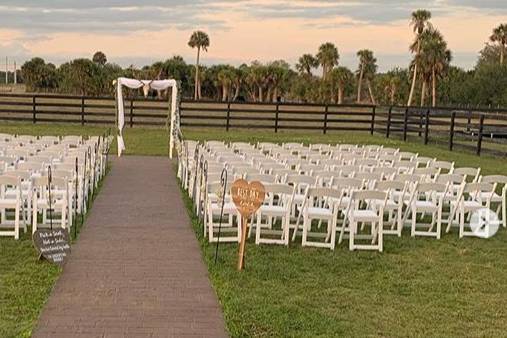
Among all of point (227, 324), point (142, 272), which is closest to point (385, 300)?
point (227, 324)

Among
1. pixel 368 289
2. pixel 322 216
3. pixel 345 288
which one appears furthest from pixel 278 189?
pixel 368 289

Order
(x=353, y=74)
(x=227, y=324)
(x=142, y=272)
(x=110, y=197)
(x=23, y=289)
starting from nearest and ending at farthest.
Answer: (x=227, y=324)
(x=23, y=289)
(x=142, y=272)
(x=110, y=197)
(x=353, y=74)

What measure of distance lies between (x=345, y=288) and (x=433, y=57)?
57.9 meters

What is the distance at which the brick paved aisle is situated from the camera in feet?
21.5

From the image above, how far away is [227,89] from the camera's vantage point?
3378 inches

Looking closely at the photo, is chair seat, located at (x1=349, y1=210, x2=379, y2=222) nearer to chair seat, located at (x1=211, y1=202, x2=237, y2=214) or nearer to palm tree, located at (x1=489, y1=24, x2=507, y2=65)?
chair seat, located at (x1=211, y1=202, x2=237, y2=214)

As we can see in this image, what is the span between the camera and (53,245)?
28.2 ft

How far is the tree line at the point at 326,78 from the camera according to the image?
6669 centimetres

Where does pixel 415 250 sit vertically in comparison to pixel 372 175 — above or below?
below

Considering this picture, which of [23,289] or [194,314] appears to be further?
[23,289]

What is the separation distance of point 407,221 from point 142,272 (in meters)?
5.44

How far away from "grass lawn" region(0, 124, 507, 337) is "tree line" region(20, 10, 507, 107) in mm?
54260

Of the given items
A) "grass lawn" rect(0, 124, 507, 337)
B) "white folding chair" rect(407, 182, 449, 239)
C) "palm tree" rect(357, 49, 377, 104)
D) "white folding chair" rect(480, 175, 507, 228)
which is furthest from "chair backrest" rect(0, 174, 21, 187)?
"palm tree" rect(357, 49, 377, 104)

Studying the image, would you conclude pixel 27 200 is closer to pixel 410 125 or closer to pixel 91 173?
pixel 91 173
